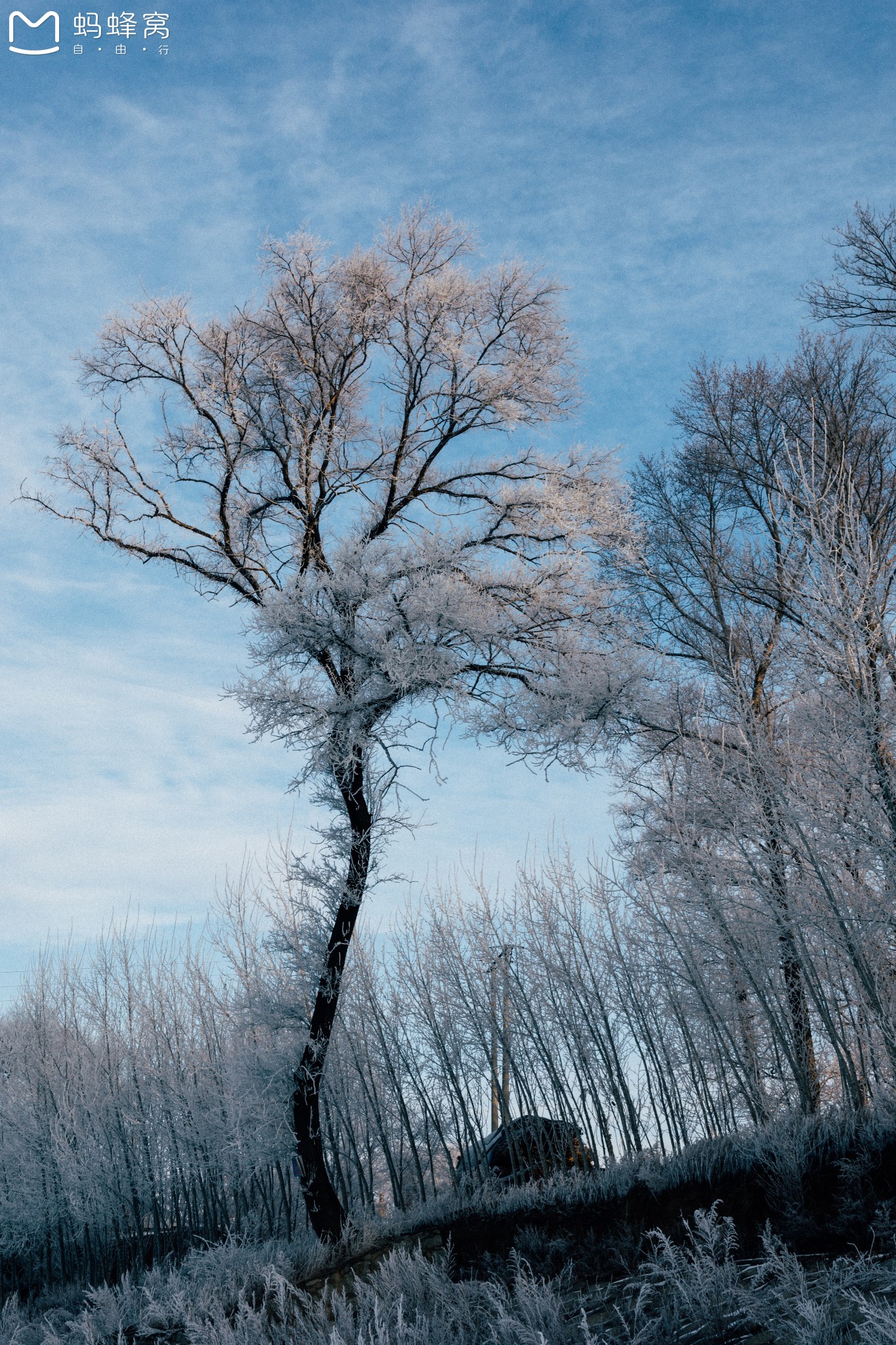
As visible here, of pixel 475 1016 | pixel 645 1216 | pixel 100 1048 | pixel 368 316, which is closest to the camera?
pixel 645 1216

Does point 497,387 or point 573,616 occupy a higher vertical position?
point 497,387

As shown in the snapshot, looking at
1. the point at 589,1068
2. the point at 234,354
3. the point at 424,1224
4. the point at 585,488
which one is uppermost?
the point at 234,354

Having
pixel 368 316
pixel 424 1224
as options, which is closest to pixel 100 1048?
pixel 424 1224

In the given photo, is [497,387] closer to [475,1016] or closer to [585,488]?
[585,488]

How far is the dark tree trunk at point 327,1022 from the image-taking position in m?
9.76

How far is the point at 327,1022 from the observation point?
10.2 metres

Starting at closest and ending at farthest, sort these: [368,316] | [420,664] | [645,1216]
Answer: [645,1216], [420,664], [368,316]

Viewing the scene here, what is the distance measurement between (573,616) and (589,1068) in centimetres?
516

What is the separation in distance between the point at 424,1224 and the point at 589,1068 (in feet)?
7.91

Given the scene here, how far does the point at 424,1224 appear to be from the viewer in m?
9.53

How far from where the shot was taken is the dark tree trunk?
32.0 feet

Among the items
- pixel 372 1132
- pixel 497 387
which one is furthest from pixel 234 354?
pixel 372 1132

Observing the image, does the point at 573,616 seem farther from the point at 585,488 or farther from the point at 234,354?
the point at 234,354

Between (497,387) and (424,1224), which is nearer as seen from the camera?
(424,1224)
